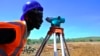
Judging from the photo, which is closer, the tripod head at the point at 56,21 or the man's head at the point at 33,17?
the man's head at the point at 33,17

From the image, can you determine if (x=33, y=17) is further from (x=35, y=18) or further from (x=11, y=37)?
(x=11, y=37)

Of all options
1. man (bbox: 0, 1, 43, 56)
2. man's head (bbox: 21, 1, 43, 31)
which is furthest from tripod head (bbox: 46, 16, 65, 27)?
man (bbox: 0, 1, 43, 56)

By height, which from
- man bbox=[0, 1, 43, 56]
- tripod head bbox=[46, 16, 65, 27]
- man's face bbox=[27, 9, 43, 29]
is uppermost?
man's face bbox=[27, 9, 43, 29]

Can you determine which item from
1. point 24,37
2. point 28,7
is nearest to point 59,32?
point 28,7

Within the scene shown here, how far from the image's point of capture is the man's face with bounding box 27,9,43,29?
1.39m

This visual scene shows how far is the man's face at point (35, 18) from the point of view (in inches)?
54.7

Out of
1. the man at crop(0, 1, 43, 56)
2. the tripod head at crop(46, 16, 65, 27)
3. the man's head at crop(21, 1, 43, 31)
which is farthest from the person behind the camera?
the tripod head at crop(46, 16, 65, 27)

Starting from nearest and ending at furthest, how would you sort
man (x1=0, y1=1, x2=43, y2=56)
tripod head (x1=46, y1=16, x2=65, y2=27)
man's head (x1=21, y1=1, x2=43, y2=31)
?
man (x1=0, y1=1, x2=43, y2=56), man's head (x1=21, y1=1, x2=43, y2=31), tripod head (x1=46, y1=16, x2=65, y2=27)

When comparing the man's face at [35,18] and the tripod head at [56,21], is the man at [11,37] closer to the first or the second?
the man's face at [35,18]

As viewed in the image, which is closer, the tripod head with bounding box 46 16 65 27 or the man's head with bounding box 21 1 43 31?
the man's head with bounding box 21 1 43 31

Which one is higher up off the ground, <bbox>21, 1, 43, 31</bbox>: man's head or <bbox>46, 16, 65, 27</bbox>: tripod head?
<bbox>21, 1, 43, 31</bbox>: man's head

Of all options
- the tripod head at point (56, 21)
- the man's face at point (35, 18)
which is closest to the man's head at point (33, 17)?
the man's face at point (35, 18)

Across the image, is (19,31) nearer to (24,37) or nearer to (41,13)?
(24,37)

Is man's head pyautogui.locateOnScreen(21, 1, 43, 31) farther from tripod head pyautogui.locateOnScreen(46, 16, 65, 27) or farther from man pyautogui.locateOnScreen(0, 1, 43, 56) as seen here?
tripod head pyautogui.locateOnScreen(46, 16, 65, 27)
